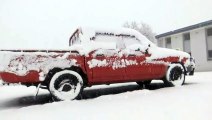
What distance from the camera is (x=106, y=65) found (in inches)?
260

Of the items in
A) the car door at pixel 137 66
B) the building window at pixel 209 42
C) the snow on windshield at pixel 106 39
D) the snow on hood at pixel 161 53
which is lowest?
the car door at pixel 137 66

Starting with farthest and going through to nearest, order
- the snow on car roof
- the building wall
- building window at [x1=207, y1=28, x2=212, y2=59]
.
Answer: the building wall
building window at [x1=207, y1=28, x2=212, y2=59]
the snow on car roof

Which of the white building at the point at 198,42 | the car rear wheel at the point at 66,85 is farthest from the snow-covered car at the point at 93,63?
the white building at the point at 198,42

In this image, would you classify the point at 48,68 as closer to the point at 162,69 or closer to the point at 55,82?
the point at 55,82

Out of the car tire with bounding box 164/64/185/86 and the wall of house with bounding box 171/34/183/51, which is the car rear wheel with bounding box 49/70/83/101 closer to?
the car tire with bounding box 164/64/185/86

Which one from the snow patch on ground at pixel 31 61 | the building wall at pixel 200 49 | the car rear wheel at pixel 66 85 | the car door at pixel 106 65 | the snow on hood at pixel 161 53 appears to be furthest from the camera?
the building wall at pixel 200 49

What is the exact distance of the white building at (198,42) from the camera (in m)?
22.2

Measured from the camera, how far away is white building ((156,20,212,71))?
22.2m

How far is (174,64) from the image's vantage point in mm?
7816

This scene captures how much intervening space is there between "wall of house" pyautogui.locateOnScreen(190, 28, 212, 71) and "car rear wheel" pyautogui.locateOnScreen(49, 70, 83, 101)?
60.6ft

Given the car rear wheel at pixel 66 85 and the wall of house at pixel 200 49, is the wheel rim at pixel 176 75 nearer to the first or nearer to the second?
the car rear wheel at pixel 66 85

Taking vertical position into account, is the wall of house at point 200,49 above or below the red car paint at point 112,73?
above

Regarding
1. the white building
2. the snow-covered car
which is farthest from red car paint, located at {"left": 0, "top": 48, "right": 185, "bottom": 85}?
the white building

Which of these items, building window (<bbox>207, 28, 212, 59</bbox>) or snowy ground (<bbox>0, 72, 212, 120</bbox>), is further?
building window (<bbox>207, 28, 212, 59</bbox>)
